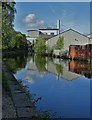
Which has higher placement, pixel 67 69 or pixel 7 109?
pixel 7 109

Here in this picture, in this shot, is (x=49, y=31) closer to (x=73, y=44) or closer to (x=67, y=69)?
(x=73, y=44)

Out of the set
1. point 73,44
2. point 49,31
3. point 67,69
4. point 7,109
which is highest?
point 49,31

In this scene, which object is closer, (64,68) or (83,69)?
(83,69)

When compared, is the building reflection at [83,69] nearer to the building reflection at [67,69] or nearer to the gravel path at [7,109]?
the building reflection at [67,69]

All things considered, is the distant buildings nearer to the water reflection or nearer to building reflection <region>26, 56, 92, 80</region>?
the water reflection

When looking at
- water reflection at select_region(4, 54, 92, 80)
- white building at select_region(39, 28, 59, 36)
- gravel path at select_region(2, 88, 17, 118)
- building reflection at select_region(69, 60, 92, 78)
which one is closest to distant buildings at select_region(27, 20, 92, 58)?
water reflection at select_region(4, 54, 92, 80)

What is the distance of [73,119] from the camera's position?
9.46 meters

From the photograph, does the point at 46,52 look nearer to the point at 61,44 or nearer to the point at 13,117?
the point at 61,44

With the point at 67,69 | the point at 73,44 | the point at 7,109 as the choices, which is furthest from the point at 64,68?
the point at 73,44

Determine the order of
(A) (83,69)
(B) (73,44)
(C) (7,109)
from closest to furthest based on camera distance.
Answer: (C) (7,109) → (A) (83,69) → (B) (73,44)

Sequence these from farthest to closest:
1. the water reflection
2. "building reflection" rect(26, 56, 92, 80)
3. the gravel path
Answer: the water reflection
"building reflection" rect(26, 56, 92, 80)
the gravel path

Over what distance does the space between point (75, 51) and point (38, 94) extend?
3934cm

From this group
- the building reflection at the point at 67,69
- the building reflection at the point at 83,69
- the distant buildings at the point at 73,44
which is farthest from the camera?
the distant buildings at the point at 73,44

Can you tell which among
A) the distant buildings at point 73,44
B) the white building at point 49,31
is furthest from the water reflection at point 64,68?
the white building at point 49,31
